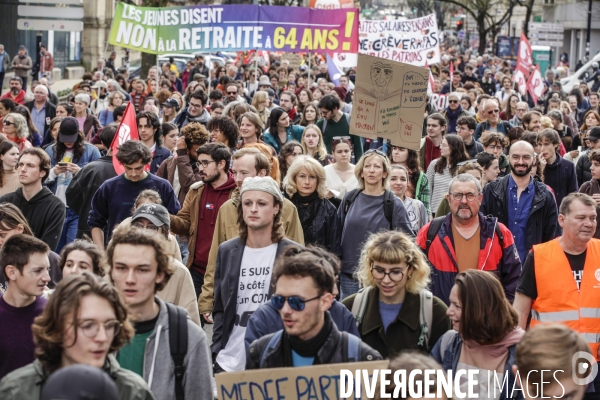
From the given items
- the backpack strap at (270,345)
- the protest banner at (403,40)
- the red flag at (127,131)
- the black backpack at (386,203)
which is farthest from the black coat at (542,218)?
the protest banner at (403,40)

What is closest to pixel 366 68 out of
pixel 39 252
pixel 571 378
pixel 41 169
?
pixel 41 169

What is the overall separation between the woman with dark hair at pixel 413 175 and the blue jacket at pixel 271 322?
14.5ft

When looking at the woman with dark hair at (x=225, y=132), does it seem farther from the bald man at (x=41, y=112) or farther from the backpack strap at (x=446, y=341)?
the bald man at (x=41, y=112)

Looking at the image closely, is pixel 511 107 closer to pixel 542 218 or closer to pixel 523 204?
pixel 523 204

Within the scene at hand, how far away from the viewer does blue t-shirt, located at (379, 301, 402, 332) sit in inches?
219

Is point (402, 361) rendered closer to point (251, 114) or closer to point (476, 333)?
point (476, 333)

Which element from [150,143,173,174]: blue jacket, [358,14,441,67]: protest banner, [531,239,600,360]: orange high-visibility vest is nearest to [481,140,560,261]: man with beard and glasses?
[531,239,600,360]: orange high-visibility vest

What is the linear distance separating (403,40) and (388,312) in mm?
15695

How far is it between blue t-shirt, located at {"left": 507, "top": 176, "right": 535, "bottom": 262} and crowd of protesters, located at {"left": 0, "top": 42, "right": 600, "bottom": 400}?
0.04ft

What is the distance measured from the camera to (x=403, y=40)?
20.8 meters

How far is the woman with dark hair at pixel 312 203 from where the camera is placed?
8.23m

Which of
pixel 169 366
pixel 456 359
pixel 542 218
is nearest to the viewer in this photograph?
pixel 169 366

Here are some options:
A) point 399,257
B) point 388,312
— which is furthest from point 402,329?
point 399,257

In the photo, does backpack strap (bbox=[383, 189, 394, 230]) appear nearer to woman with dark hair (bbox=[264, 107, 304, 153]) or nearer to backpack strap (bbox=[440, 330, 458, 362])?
backpack strap (bbox=[440, 330, 458, 362])
